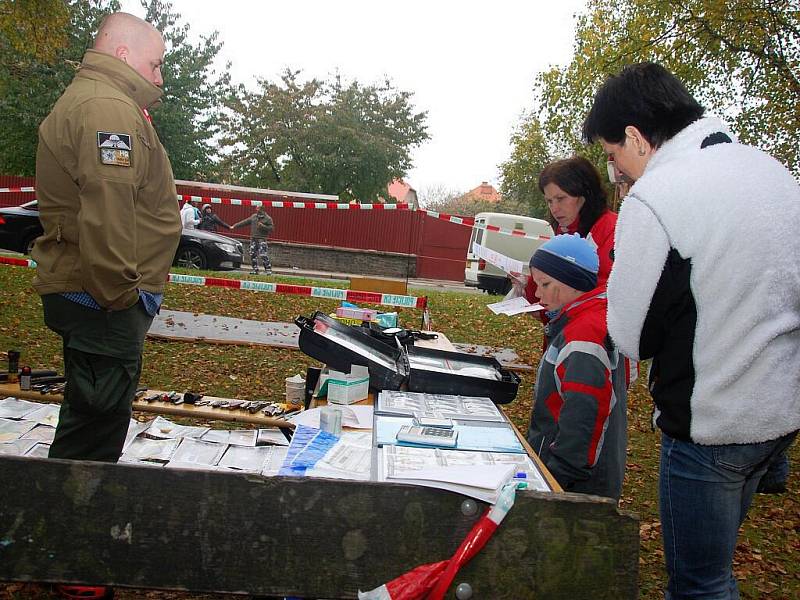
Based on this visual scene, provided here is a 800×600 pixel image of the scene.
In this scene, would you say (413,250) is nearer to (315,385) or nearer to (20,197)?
(20,197)

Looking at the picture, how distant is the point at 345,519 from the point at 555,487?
780 millimetres

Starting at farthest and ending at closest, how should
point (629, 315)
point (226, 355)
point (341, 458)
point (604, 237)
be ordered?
1. point (226, 355)
2. point (604, 237)
3. point (341, 458)
4. point (629, 315)

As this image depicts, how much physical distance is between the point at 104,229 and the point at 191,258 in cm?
1216

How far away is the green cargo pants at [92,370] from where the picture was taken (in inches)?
100

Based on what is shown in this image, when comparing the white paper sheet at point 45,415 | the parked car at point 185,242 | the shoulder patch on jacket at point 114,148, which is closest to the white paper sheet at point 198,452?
the white paper sheet at point 45,415

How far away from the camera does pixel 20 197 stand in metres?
21.6

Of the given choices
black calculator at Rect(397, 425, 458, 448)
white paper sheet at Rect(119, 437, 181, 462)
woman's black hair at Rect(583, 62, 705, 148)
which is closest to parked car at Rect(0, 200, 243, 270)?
white paper sheet at Rect(119, 437, 181, 462)

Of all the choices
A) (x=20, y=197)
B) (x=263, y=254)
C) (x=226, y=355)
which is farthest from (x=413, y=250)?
(x=226, y=355)

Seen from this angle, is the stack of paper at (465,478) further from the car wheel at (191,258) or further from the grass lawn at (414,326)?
the car wheel at (191,258)

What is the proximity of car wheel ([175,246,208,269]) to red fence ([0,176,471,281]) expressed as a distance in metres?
7.89

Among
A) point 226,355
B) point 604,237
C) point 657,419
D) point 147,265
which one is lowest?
point 226,355

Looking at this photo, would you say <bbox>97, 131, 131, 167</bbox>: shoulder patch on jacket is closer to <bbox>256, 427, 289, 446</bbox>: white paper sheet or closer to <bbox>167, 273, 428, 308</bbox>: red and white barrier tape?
<bbox>256, 427, 289, 446</bbox>: white paper sheet

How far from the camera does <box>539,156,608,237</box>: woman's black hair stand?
3350 mm

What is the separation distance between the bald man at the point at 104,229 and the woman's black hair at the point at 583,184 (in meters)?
1.81
